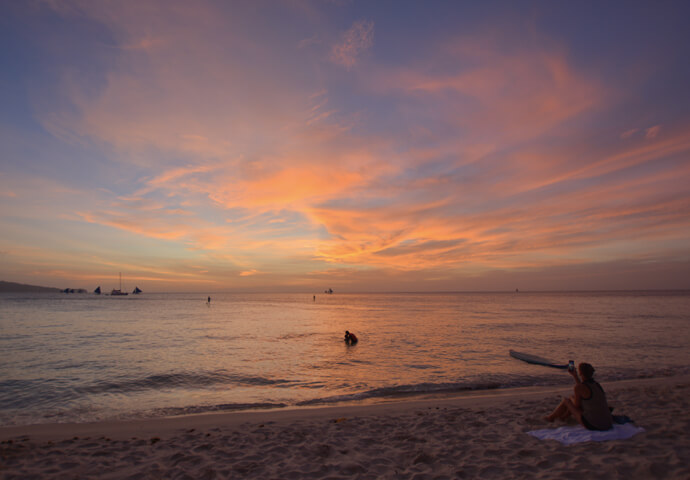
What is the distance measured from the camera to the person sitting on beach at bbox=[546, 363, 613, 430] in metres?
8.22

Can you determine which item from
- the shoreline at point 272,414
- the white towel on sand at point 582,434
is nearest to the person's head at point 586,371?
the white towel on sand at point 582,434

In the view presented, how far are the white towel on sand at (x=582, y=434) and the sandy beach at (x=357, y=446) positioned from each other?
167mm

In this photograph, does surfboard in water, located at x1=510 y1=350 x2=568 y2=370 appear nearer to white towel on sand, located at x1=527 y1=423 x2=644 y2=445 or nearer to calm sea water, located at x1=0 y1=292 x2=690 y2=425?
calm sea water, located at x1=0 y1=292 x2=690 y2=425

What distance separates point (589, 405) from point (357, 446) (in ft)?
18.4

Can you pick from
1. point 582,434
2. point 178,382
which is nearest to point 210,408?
point 178,382

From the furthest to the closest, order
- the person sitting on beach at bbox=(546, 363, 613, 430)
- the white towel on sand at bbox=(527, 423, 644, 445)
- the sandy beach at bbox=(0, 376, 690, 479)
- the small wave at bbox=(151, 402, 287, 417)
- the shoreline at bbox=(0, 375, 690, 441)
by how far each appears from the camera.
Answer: the small wave at bbox=(151, 402, 287, 417), the shoreline at bbox=(0, 375, 690, 441), the person sitting on beach at bbox=(546, 363, 613, 430), the white towel on sand at bbox=(527, 423, 644, 445), the sandy beach at bbox=(0, 376, 690, 479)

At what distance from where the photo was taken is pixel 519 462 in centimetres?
702

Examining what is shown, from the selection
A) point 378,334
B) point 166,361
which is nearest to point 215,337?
point 166,361

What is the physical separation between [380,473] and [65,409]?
12.6m

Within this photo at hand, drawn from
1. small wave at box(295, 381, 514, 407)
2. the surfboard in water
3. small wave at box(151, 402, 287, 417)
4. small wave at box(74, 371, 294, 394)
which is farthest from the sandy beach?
the surfboard in water

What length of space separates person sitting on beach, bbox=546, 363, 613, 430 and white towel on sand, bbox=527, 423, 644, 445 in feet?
0.55

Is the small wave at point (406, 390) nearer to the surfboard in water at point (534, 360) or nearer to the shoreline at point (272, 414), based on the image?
the shoreline at point (272, 414)

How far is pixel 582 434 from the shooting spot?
8.00 meters

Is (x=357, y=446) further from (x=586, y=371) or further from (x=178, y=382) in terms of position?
(x=178, y=382)
